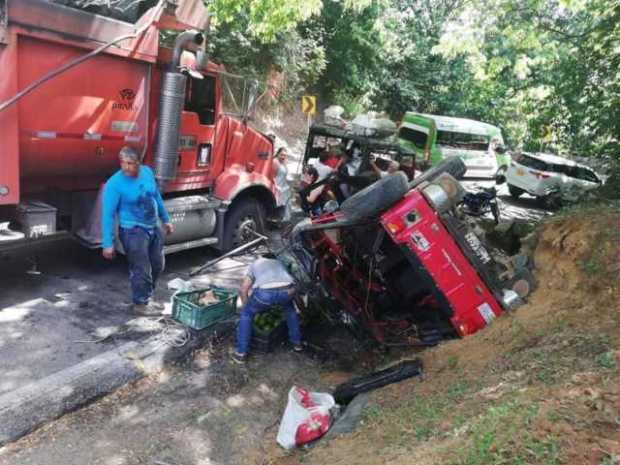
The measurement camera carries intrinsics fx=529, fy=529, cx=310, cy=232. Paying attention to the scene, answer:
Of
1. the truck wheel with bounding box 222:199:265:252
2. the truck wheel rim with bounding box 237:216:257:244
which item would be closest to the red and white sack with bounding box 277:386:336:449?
the truck wheel with bounding box 222:199:265:252

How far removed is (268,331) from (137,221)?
5.65 ft

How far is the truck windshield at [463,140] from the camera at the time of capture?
18266 millimetres

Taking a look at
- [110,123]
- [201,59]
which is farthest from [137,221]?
[201,59]

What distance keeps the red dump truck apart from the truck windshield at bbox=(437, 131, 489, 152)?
39.5 ft

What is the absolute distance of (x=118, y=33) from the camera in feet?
17.5

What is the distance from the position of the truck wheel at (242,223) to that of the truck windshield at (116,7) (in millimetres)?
2722

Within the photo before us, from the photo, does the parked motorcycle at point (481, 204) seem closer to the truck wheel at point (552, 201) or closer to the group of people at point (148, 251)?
the truck wheel at point (552, 201)

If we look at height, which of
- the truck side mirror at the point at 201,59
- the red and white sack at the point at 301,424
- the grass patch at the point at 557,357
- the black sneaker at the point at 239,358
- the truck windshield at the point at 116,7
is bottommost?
the black sneaker at the point at 239,358

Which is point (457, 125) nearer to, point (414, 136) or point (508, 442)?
point (414, 136)

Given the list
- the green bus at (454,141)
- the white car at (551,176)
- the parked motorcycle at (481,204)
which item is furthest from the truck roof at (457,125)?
the parked motorcycle at (481,204)

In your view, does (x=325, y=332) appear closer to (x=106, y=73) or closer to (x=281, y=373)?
(x=281, y=373)

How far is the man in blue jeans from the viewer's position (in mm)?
4651

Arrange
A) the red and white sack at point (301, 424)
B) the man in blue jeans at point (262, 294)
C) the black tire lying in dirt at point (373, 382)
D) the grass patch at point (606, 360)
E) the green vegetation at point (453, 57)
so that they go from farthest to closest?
the green vegetation at point (453, 57) < the man in blue jeans at point (262, 294) < the black tire lying in dirt at point (373, 382) < the red and white sack at point (301, 424) < the grass patch at point (606, 360)

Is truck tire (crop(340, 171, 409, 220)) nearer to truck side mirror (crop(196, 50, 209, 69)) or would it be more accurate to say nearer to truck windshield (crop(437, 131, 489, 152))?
truck side mirror (crop(196, 50, 209, 69))
